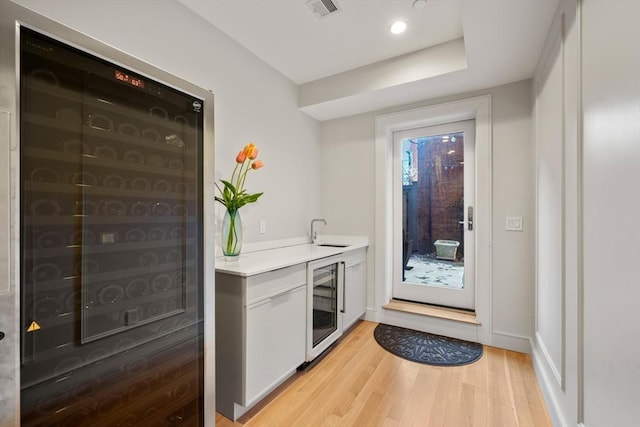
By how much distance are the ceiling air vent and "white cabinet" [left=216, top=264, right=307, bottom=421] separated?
1.81 metres

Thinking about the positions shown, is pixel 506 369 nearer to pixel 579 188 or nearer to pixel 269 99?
pixel 579 188

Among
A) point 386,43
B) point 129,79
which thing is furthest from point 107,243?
point 386,43

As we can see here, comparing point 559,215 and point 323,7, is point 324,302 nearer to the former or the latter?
point 559,215

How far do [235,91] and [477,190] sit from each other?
2339 millimetres

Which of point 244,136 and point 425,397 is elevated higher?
point 244,136

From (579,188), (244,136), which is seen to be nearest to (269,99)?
(244,136)

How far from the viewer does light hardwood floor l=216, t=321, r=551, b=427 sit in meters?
1.58

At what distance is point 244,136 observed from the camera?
2299 mm

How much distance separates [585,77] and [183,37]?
7.37ft

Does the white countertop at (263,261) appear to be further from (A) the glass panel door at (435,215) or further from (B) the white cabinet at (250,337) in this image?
(A) the glass panel door at (435,215)

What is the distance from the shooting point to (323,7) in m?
1.89

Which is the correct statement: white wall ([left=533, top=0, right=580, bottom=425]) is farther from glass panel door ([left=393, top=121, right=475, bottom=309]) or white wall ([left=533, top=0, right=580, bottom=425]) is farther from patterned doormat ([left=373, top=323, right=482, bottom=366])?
glass panel door ([left=393, top=121, right=475, bottom=309])

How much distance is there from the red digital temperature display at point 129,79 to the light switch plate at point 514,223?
2.80 m

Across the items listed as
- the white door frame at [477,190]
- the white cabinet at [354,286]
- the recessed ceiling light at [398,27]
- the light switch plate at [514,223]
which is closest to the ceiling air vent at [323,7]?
the recessed ceiling light at [398,27]
